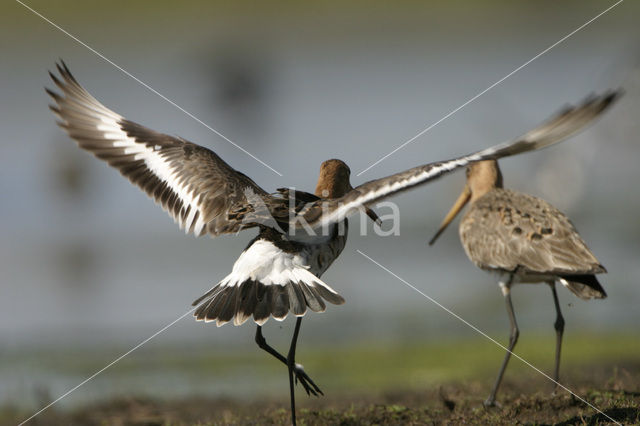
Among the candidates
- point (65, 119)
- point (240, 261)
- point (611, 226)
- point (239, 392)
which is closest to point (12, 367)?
point (239, 392)

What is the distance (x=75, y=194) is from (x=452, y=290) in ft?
26.5

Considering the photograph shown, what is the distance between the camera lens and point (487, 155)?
5.02 metres

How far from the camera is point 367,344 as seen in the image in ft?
34.1

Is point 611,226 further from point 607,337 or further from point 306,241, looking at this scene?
point 306,241

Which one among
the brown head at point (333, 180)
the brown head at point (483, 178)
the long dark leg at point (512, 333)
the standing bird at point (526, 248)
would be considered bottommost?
the long dark leg at point (512, 333)

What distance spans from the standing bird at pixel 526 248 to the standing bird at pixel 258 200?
1.28 m

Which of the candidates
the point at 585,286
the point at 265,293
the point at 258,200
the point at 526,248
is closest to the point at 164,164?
the point at 258,200

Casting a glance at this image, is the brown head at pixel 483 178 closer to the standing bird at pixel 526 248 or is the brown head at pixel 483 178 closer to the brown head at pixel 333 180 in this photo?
the standing bird at pixel 526 248

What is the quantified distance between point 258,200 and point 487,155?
1979 mm

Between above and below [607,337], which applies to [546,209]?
above

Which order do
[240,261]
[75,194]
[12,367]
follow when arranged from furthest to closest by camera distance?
[75,194]
[12,367]
[240,261]

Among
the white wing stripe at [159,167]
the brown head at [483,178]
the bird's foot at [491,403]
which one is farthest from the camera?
the brown head at [483,178]


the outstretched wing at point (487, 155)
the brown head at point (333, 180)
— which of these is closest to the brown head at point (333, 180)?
the brown head at point (333, 180)

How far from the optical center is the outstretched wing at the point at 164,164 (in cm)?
664
